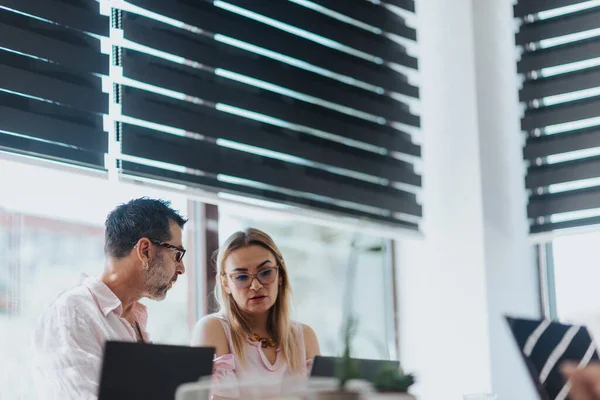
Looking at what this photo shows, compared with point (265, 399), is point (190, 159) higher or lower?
higher

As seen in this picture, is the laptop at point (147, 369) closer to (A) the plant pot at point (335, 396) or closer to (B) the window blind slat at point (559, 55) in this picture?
(A) the plant pot at point (335, 396)

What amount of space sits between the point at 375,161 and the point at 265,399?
239 centimetres

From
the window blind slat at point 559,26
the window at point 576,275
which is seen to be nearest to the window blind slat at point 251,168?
the window at point 576,275

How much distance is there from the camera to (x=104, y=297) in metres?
2.44

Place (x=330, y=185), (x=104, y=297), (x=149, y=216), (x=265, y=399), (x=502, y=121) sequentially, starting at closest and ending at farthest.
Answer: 1. (x=265, y=399)
2. (x=104, y=297)
3. (x=149, y=216)
4. (x=330, y=185)
5. (x=502, y=121)

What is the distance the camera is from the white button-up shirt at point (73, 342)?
215 centimetres

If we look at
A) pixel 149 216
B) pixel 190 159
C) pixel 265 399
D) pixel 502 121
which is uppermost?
pixel 502 121

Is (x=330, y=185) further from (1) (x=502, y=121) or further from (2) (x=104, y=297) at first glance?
Answer: (2) (x=104, y=297)

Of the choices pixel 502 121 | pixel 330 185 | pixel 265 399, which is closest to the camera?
pixel 265 399

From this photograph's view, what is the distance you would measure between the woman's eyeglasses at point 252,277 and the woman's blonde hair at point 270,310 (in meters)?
0.04

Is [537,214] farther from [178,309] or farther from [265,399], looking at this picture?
[265,399]

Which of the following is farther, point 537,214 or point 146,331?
point 537,214

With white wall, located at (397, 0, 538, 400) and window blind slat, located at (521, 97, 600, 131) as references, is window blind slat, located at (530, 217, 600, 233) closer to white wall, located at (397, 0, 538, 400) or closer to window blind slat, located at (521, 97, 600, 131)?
white wall, located at (397, 0, 538, 400)

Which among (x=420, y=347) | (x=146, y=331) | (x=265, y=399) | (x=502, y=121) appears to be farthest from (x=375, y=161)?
(x=265, y=399)
